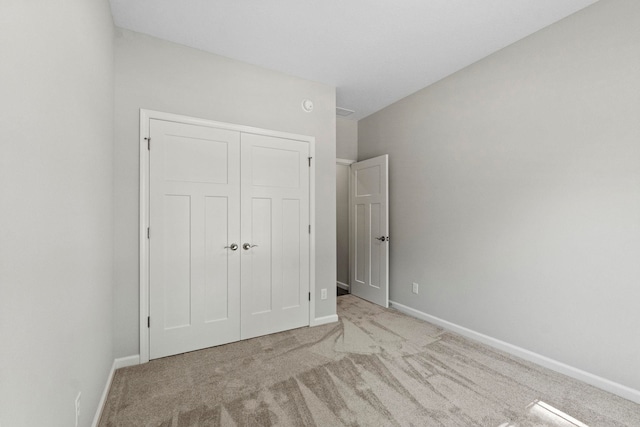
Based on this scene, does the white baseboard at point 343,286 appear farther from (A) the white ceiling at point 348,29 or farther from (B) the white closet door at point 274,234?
(A) the white ceiling at point 348,29

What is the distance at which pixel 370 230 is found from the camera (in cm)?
392

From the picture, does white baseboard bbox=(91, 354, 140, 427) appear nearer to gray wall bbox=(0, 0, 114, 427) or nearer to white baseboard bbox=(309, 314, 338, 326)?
gray wall bbox=(0, 0, 114, 427)

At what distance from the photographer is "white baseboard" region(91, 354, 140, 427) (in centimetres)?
164

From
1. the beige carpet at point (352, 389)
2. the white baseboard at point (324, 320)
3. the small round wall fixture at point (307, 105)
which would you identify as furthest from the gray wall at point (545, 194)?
the small round wall fixture at point (307, 105)

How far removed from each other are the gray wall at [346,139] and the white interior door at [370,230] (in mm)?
231

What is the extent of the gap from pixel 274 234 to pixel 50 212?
193 cm

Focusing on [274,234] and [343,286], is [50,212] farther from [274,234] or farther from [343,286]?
[343,286]

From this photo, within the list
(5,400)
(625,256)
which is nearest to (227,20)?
(5,400)

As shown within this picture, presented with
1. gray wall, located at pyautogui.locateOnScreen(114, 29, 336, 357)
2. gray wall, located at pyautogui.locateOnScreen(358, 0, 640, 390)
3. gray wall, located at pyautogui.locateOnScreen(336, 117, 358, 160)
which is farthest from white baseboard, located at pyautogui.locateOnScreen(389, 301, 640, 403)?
gray wall, located at pyautogui.locateOnScreen(336, 117, 358, 160)

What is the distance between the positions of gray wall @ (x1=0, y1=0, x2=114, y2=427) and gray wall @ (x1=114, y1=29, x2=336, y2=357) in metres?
0.51

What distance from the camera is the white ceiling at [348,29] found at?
79.9 inches

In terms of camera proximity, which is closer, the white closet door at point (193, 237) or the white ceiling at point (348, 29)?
the white ceiling at point (348, 29)

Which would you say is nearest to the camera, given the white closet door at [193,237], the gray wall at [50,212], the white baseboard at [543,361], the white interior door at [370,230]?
the gray wall at [50,212]

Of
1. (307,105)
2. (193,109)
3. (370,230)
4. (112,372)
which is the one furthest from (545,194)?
(112,372)
